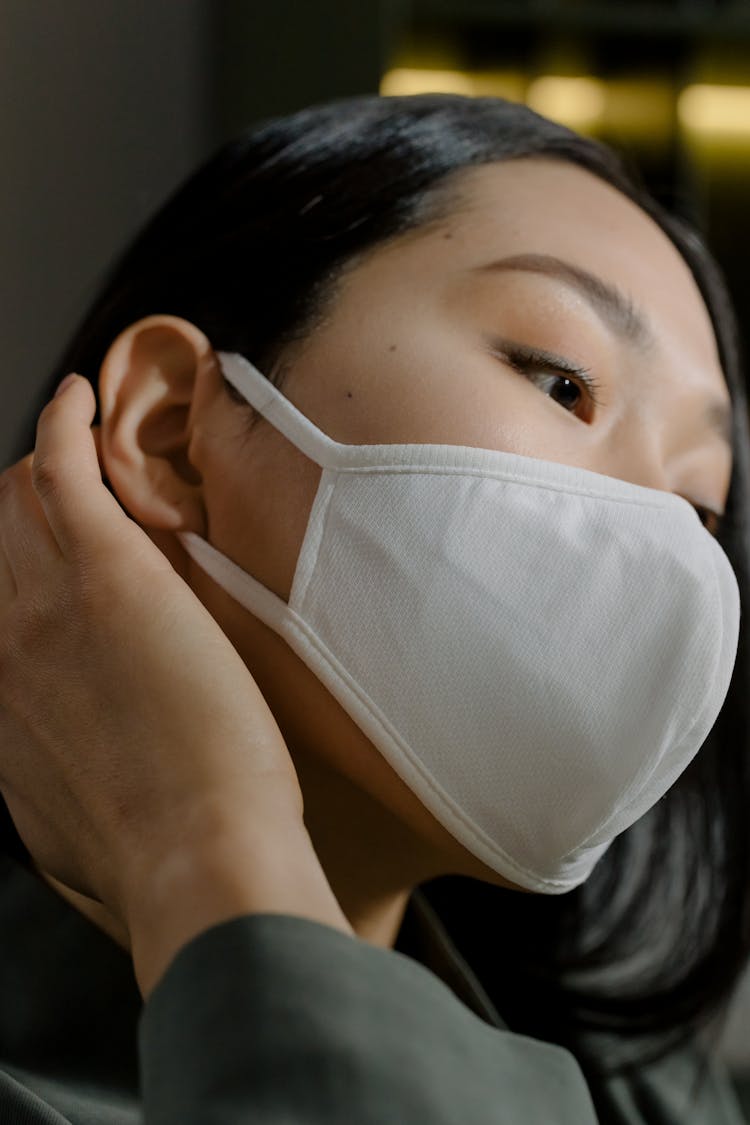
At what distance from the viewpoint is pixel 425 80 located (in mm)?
2967

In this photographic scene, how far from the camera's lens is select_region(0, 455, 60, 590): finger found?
2.87 ft

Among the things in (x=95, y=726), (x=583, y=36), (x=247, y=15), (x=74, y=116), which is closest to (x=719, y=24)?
(x=583, y=36)

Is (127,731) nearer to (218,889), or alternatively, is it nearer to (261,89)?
(218,889)

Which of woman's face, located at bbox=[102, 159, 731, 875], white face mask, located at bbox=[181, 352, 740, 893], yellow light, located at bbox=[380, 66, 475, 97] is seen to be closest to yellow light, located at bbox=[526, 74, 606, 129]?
yellow light, located at bbox=[380, 66, 475, 97]

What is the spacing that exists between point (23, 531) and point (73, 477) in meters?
0.05

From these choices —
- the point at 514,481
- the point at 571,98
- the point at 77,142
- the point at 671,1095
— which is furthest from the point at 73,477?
the point at 571,98

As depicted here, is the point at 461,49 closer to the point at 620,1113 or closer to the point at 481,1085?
the point at 620,1113

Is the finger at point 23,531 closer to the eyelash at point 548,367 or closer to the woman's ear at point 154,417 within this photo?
the woman's ear at point 154,417

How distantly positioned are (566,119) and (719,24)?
40 centimetres

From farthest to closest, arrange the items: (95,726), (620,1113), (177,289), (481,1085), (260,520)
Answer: (620,1113) → (177,289) → (260,520) → (95,726) → (481,1085)

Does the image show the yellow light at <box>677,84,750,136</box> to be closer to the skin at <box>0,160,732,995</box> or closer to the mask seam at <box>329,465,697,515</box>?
the skin at <box>0,160,732,995</box>

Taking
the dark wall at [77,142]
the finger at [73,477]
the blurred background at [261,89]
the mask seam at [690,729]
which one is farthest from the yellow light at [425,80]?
the mask seam at [690,729]

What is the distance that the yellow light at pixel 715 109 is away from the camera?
3070mm

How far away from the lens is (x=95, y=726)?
0.79 meters
